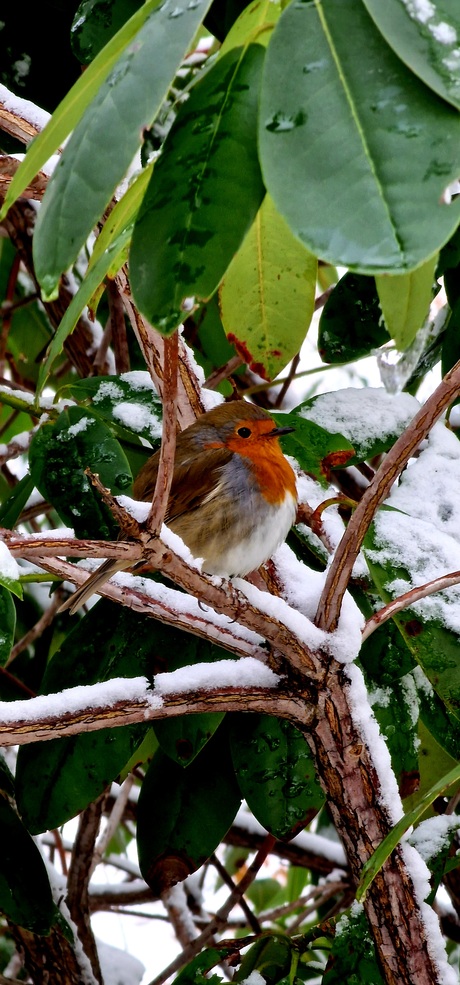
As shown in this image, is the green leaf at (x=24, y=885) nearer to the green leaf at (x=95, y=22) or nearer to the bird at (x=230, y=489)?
the bird at (x=230, y=489)

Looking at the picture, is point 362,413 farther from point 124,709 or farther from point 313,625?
point 124,709

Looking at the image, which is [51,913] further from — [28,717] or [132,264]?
[132,264]

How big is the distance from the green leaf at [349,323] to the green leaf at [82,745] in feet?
1.86

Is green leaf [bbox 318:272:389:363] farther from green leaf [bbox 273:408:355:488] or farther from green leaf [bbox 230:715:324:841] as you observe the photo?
green leaf [bbox 230:715:324:841]

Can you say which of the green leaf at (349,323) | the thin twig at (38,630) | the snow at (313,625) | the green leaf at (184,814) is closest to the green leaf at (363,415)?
the green leaf at (349,323)

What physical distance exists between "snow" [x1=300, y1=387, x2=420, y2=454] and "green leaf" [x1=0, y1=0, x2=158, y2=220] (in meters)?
1.08

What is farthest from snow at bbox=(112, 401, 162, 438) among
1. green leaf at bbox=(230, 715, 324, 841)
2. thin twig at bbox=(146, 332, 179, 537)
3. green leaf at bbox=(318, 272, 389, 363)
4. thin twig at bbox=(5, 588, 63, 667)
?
thin twig at bbox=(146, 332, 179, 537)

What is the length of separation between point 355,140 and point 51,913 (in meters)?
1.44

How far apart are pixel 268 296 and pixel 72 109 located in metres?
0.69

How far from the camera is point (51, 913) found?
5.48 ft

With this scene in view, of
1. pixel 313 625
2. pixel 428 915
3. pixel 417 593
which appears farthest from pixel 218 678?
pixel 428 915

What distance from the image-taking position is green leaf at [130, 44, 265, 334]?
0.71 m

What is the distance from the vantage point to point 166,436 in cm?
94

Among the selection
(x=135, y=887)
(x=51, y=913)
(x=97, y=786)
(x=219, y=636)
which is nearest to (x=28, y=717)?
(x=219, y=636)
